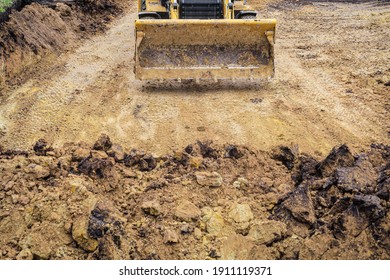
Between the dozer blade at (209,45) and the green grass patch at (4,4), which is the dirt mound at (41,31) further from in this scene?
the dozer blade at (209,45)

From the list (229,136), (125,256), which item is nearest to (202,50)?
(229,136)

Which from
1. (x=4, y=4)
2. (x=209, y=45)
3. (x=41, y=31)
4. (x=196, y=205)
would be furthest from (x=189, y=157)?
(x=4, y=4)

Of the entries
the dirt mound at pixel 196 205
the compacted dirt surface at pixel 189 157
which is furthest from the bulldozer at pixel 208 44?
the dirt mound at pixel 196 205

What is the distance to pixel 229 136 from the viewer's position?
6398mm

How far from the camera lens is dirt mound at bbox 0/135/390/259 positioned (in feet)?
13.8

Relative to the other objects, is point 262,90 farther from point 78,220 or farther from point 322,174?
point 78,220

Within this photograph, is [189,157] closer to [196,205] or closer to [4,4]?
[196,205]

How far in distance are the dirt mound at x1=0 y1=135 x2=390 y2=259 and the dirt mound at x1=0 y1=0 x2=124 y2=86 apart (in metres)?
3.73

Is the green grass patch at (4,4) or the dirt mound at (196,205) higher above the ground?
the green grass patch at (4,4)

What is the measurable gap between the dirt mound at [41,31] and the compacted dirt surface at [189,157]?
1.6 inches

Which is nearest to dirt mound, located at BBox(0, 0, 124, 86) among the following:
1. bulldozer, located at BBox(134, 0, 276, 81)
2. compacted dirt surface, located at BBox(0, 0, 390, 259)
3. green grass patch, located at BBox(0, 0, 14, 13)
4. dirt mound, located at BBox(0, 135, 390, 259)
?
compacted dirt surface, located at BBox(0, 0, 390, 259)

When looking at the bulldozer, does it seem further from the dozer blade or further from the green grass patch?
the green grass patch

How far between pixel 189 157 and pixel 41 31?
6.53 m

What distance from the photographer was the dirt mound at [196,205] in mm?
4191
